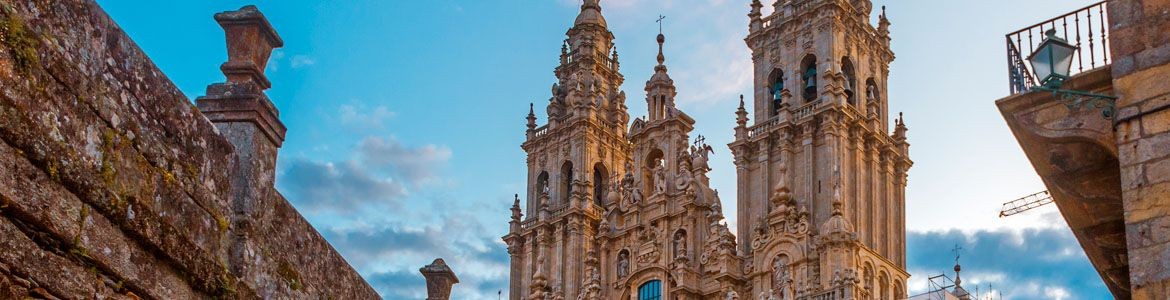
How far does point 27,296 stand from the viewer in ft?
21.5

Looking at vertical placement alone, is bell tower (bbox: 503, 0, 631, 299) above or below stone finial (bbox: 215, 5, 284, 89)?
above

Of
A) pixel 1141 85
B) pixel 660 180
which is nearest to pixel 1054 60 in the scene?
pixel 1141 85

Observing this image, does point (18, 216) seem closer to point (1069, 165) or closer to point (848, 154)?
point (1069, 165)

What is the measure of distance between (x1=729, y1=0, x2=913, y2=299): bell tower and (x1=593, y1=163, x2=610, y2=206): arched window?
256 inches

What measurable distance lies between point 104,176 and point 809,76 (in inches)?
1267

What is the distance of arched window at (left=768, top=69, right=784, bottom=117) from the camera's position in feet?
127

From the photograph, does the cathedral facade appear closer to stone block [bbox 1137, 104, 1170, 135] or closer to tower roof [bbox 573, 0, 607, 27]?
tower roof [bbox 573, 0, 607, 27]

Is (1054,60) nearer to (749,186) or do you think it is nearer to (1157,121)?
(1157,121)

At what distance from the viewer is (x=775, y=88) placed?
128 feet

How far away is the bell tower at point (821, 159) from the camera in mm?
34812

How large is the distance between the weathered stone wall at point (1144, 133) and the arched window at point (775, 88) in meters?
29.1

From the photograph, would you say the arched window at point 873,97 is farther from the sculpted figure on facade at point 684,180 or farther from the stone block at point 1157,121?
the stone block at point 1157,121

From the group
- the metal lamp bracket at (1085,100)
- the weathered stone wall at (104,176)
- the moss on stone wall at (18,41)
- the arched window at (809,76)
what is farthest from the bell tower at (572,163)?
the moss on stone wall at (18,41)

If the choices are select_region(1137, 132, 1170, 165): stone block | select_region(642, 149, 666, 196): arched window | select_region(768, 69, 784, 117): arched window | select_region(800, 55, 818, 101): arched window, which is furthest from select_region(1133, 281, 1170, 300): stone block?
select_region(642, 149, 666, 196): arched window
